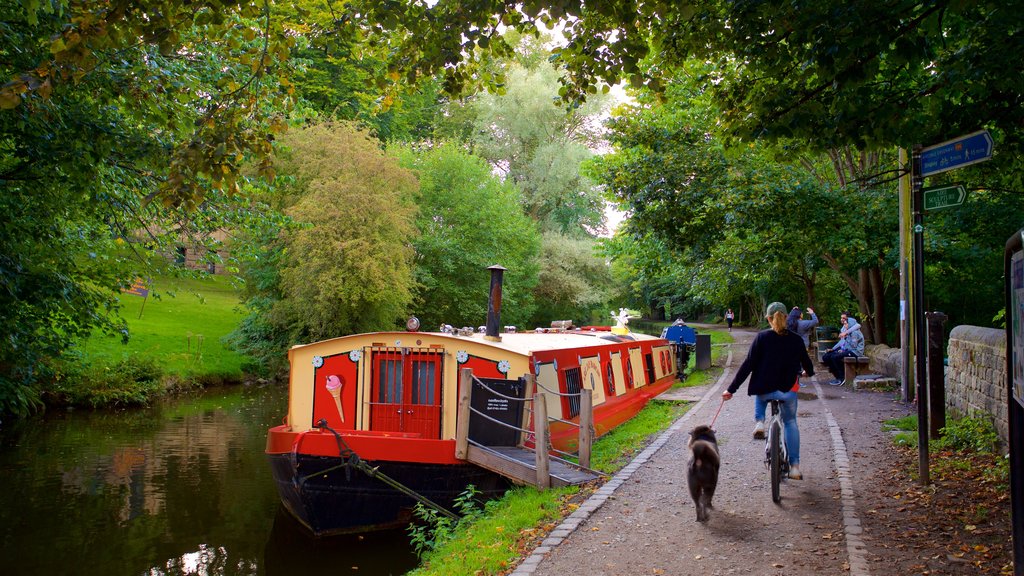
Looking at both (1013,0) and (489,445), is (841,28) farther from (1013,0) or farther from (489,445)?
(489,445)

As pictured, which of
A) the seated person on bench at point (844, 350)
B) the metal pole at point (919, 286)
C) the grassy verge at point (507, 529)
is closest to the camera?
the grassy verge at point (507, 529)

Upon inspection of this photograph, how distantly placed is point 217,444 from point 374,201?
42.1 feet

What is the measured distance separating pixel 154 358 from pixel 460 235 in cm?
1415

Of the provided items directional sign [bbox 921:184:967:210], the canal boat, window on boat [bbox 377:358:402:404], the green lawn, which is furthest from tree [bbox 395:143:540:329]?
directional sign [bbox 921:184:967:210]

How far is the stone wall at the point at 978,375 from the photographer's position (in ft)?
26.9

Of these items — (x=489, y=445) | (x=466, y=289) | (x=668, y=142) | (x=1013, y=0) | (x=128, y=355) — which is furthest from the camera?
(x=466, y=289)

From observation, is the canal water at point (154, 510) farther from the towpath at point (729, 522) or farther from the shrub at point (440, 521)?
the towpath at point (729, 522)

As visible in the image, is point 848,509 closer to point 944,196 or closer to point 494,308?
point 944,196

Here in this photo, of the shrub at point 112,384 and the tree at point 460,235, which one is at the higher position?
the tree at point 460,235

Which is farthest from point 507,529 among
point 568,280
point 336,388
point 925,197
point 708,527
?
point 568,280

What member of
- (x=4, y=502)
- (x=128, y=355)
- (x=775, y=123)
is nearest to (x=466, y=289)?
(x=128, y=355)

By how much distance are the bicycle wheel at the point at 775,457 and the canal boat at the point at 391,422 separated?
261 centimetres

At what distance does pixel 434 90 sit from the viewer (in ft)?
151

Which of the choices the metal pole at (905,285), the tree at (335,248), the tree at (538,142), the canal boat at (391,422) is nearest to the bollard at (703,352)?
the metal pole at (905,285)
